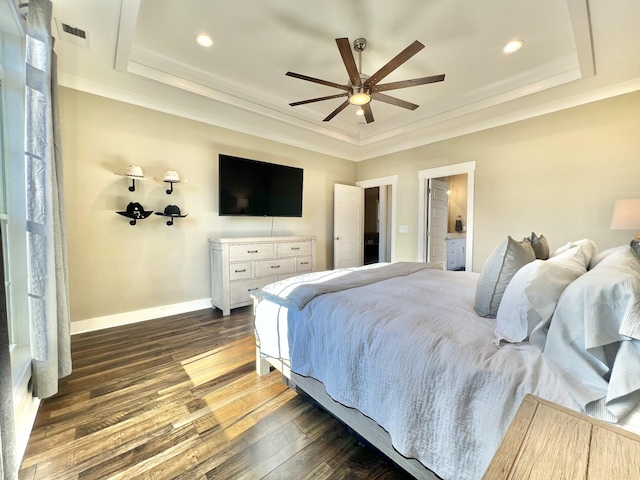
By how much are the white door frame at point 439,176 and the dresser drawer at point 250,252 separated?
8.28ft

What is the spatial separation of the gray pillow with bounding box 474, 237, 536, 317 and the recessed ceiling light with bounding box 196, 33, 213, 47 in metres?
2.85

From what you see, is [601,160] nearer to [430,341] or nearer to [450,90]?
[450,90]

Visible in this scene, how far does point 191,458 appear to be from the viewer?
1330 mm

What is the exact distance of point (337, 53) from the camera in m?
2.57

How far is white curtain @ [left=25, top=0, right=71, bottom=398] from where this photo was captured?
1546 mm

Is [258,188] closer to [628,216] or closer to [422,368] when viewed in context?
[422,368]

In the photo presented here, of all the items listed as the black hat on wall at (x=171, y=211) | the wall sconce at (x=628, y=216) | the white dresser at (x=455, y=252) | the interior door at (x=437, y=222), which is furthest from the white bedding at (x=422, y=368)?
the white dresser at (x=455, y=252)

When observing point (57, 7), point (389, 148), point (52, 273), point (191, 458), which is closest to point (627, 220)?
point (389, 148)

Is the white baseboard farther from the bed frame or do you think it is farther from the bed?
the bed

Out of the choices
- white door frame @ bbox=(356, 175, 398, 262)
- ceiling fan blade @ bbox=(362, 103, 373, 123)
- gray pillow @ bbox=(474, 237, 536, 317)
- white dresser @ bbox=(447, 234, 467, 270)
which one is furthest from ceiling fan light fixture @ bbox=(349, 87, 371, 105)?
white dresser @ bbox=(447, 234, 467, 270)

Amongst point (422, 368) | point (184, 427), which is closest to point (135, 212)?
point (184, 427)

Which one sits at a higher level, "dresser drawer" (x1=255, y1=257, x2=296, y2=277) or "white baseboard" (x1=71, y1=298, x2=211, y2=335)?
"dresser drawer" (x1=255, y1=257, x2=296, y2=277)

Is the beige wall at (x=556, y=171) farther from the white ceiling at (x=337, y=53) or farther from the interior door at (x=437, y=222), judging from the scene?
the interior door at (x=437, y=222)

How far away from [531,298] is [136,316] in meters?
3.73
